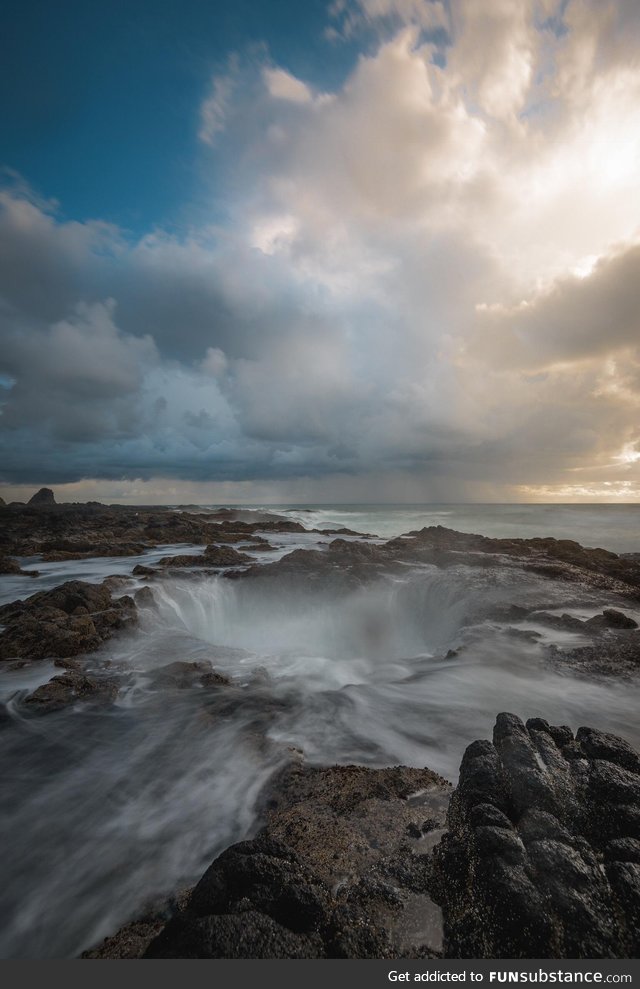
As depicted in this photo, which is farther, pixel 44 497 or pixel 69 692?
pixel 44 497

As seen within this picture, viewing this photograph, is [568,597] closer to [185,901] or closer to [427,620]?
[427,620]

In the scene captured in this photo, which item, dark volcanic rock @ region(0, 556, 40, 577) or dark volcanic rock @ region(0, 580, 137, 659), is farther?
dark volcanic rock @ region(0, 556, 40, 577)

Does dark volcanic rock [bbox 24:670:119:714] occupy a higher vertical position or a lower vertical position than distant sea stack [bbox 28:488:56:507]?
lower

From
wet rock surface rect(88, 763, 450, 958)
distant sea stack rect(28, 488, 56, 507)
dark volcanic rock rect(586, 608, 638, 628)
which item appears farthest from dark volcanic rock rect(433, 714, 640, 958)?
distant sea stack rect(28, 488, 56, 507)

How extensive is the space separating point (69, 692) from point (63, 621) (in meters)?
2.59

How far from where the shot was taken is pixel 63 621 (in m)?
8.34

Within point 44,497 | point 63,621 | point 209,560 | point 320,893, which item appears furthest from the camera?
point 44,497

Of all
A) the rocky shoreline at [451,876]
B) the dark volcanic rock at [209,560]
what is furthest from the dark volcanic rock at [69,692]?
the dark volcanic rock at [209,560]

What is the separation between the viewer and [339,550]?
16250 mm

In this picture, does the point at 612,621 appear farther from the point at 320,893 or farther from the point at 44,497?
the point at 44,497

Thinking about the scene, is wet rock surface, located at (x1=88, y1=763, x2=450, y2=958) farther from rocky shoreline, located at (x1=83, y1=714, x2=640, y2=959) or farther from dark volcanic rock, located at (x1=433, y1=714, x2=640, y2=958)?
dark volcanic rock, located at (x1=433, y1=714, x2=640, y2=958)

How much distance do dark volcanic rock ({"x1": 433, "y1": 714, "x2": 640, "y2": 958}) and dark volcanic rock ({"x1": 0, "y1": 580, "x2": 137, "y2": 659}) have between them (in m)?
7.54

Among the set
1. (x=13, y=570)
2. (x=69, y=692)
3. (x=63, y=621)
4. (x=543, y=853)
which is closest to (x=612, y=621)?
(x=543, y=853)

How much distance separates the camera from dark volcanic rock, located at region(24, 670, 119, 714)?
5961 mm
